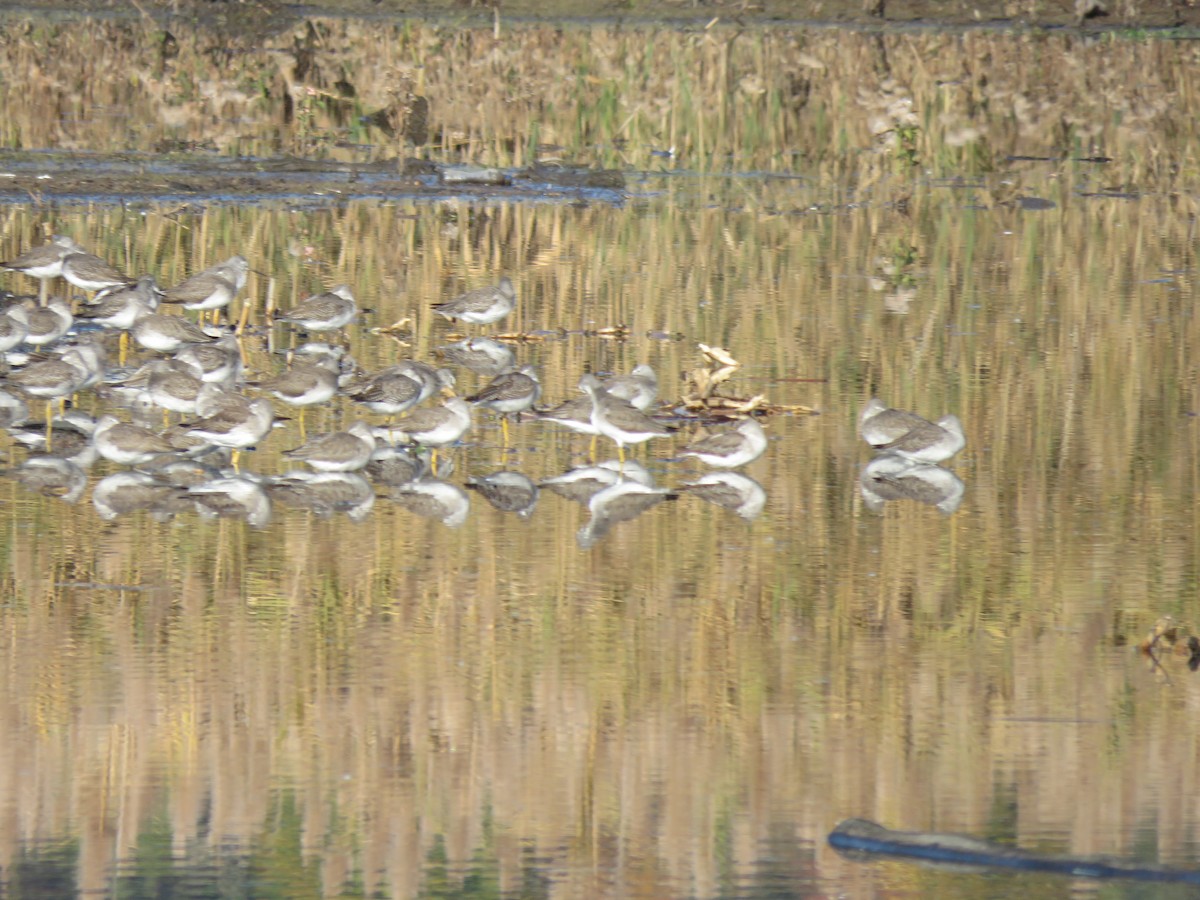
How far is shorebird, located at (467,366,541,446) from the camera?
41.6 feet

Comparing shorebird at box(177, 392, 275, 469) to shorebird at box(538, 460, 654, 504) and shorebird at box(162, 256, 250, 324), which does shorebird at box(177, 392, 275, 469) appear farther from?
shorebird at box(162, 256, 250, 324)

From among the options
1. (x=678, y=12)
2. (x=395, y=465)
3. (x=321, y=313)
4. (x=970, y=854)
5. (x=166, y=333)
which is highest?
(x=678, y=12)

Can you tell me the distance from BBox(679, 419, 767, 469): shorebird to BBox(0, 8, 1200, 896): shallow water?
0.17m

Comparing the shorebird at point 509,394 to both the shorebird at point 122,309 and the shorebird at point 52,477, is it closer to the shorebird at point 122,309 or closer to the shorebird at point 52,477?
the shorebird at point 52,477

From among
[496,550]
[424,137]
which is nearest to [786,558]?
[496,550]

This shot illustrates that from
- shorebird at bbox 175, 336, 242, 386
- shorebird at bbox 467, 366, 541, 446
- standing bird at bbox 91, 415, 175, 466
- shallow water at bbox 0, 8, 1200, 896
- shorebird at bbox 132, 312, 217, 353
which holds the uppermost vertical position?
shorebird at bbox 132, 312, 217, 353

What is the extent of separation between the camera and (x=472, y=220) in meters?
21.1

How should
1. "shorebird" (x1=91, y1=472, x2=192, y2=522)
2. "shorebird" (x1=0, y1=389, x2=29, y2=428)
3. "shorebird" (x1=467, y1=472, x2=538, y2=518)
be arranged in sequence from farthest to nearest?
"shorebird" (x1=0, y1=389, x2=29, y2=428)
"shorebird" (x1=467, y1=472, x2=538, y2=518)
"shorebird" (x1=91, y1=472, x2=192, y2=522)

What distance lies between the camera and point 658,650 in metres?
8.51

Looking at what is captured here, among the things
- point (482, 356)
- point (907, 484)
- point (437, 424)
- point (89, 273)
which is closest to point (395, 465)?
point (437, 424)

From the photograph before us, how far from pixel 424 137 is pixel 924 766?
20.5m

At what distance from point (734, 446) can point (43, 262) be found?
6.74 m

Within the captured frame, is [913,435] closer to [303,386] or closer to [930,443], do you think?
[930,443]

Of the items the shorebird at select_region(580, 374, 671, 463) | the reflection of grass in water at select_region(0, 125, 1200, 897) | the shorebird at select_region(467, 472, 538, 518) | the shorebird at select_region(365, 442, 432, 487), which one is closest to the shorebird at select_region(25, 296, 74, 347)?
the reflection of grass in water at select_region(0, 125, 1200, 897)
